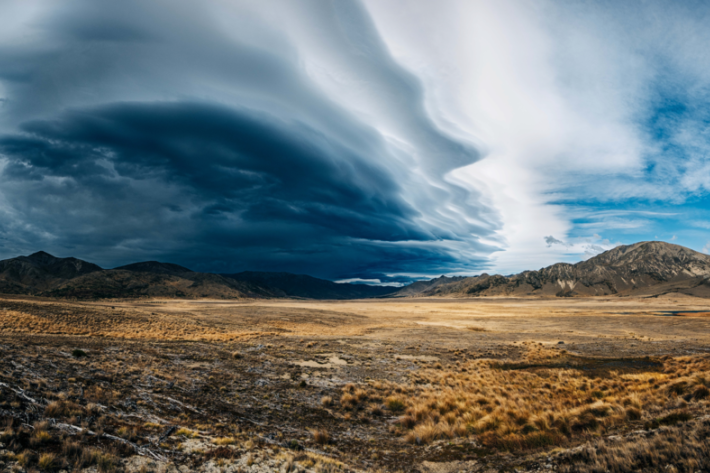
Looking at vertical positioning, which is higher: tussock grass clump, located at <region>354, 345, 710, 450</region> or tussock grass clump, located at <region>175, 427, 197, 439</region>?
tussock grass clump, located at <region>175, 427, 197, 439</region>

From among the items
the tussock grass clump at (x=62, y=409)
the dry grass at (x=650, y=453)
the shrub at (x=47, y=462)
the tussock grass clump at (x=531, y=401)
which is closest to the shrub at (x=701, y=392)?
the tussock grass clump at (x=531, y=401)

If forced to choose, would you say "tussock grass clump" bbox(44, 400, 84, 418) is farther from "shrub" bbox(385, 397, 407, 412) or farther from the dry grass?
the dry grass

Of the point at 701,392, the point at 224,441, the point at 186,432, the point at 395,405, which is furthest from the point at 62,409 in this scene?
the point at 701,392

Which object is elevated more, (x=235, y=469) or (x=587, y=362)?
(x=235, y=469)

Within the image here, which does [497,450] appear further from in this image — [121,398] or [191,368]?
[191,368]

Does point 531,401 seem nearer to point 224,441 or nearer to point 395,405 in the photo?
point 395,405

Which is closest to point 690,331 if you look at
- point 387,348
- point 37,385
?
point 387,348

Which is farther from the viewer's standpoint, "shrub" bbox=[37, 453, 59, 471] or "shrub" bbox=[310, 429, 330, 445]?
"shrub" bbox=[310, 429, 330, 445]

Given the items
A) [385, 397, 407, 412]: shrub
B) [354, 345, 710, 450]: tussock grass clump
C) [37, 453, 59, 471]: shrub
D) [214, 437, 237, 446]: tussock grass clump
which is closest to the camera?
[37, 453, 59, 471]: shrub

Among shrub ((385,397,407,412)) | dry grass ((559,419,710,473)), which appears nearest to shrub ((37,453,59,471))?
dry grass ((559,419,710,473))

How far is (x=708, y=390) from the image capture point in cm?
1084


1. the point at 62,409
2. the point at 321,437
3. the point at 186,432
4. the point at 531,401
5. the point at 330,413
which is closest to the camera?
the point at 62,409

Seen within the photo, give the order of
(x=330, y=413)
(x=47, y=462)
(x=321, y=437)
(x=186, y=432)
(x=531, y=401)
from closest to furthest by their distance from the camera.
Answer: (x=47, y=462) → (x=186, y=432) → (x=321, y=437) → (x=330, y=413) → (x=531, y=401)

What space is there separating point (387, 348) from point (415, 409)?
1622 centimetres
